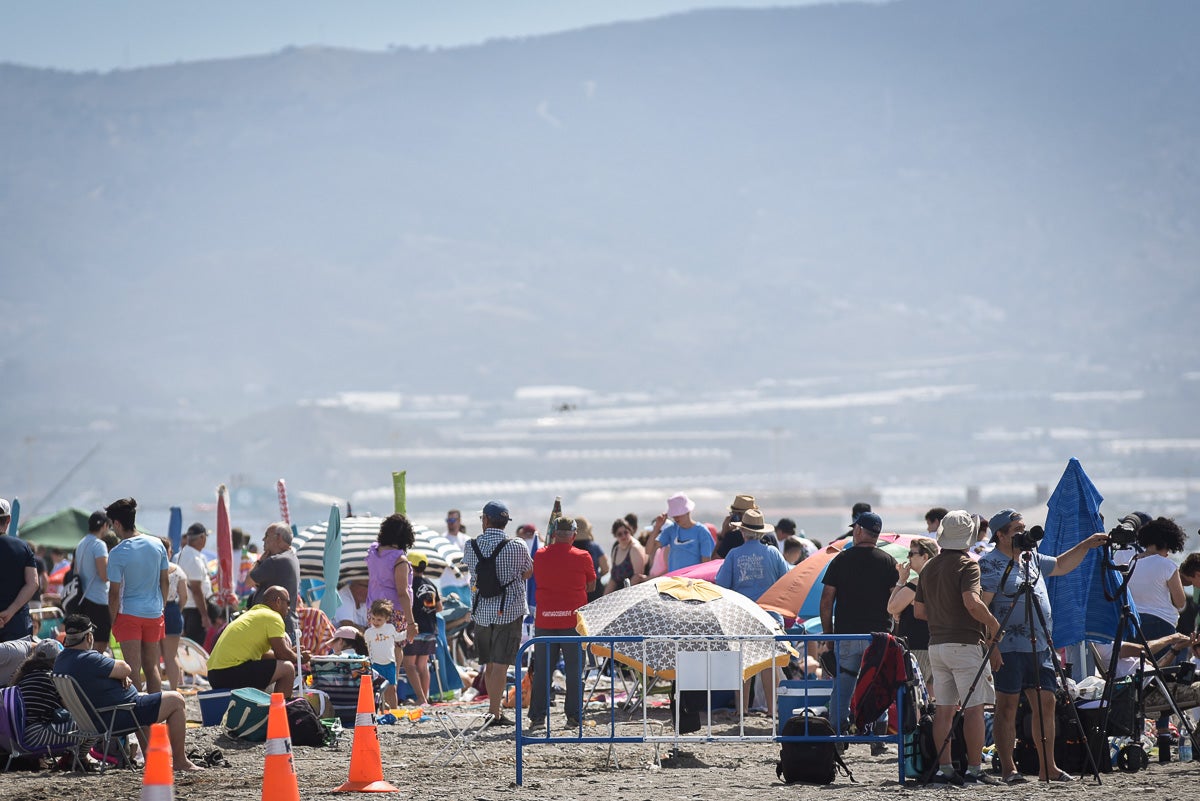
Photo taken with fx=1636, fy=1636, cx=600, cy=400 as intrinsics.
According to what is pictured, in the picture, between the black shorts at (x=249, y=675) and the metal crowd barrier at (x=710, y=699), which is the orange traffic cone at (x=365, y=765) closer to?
the metal crowd barrier at (x=710, y=699)

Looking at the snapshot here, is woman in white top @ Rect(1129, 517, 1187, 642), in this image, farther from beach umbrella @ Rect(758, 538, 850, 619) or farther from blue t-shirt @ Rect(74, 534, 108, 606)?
blue t-shirt @ Rect(74, 534, 108, 606)

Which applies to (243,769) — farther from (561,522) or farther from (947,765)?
(947,765)

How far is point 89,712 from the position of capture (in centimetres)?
797

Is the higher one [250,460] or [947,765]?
[250,460]

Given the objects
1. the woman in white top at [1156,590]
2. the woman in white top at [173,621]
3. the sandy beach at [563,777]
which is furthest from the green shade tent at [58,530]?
the woman in white top at [1156,590]

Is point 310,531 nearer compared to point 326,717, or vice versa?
point 326,717

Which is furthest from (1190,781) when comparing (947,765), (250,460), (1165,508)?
(250,460)

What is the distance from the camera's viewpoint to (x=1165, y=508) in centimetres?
7762

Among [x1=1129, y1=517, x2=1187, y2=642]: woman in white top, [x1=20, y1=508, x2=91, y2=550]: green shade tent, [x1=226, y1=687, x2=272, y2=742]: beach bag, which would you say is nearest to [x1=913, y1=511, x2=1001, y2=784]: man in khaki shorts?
[x1=1129, y1=517, x2=1187, y2=642]: woman in white top

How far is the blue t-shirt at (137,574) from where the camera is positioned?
957cm

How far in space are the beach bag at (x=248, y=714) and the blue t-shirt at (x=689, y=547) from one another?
395 cm

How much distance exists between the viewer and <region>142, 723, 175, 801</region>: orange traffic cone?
228 inches

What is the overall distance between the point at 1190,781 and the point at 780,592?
3260mm

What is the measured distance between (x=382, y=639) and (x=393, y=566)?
47 centimetres
